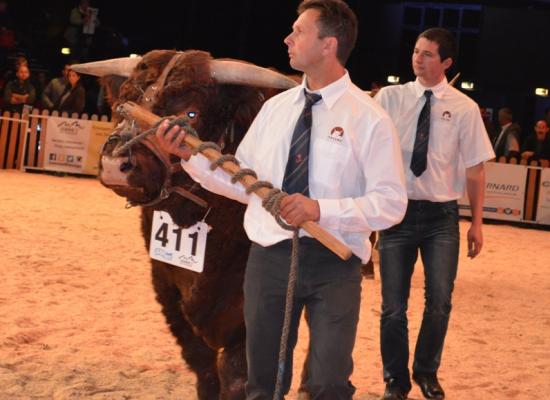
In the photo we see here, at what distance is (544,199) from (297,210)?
13253 mm

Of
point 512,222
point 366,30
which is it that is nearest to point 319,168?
point 512,222

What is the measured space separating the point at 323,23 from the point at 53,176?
43.4 ft

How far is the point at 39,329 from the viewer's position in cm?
620

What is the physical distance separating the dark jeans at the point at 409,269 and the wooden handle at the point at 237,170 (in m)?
1.94

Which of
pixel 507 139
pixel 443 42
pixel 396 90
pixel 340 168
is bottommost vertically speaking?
pixel 340 168

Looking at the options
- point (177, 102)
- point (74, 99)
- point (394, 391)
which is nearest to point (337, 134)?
point (177, 102)

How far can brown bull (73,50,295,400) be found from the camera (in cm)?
423

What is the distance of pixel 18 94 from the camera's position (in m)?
17.1

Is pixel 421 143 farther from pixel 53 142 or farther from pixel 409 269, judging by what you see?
pixel 53 142

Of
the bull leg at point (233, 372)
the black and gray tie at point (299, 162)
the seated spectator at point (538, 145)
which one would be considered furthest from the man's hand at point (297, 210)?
the seated spectator at point (538, 145)

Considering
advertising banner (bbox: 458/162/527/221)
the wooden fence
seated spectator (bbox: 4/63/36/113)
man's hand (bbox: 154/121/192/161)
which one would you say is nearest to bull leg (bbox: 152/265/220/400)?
man's hand (bbox: 154/121/192/161)

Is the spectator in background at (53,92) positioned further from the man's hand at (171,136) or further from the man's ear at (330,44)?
the man's ear at (330,44)

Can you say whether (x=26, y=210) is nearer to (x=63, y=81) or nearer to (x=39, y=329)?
(x=39, y=329)

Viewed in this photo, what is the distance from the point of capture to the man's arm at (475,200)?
212 inches
